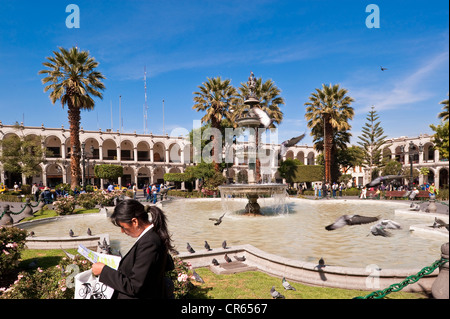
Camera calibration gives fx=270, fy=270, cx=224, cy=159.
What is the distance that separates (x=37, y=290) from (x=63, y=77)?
2372 cm

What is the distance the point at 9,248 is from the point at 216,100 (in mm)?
25790

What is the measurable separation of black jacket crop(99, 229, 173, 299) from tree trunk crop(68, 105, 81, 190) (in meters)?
23.9

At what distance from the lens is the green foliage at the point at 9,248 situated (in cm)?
521

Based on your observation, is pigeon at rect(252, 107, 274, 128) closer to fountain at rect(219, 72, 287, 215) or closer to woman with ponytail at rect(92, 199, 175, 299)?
fountain at rect(219, 72, 287, 215)

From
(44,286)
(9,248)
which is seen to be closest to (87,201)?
(9,248)

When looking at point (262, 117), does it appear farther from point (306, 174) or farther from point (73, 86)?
point (306, 174)

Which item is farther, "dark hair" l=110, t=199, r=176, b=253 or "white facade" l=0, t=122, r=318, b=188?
"white facade" l=0, t=122, r=318, b=188

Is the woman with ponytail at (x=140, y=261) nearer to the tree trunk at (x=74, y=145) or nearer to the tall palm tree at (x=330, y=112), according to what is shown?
the tree trunk at (x=74, y=145)

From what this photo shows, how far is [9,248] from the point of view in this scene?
17.7 ft

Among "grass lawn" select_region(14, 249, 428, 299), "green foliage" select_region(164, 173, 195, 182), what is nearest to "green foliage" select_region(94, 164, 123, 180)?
"green foliage" select_region(164, 173, 195, 182)

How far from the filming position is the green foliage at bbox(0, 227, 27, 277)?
17.1 ft
